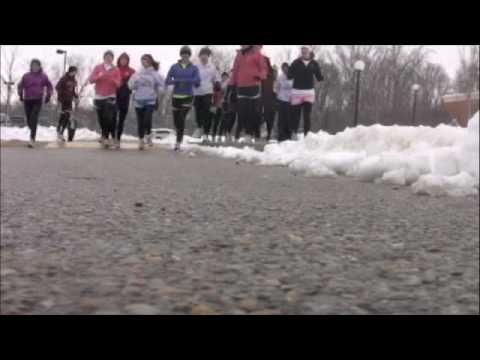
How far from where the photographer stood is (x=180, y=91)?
10477 millimetres

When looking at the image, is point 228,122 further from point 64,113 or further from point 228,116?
point 64,113

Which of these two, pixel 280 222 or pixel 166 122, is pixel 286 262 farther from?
pixel 166 122

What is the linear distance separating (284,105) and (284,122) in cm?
77

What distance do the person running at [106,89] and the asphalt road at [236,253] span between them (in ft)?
24.4

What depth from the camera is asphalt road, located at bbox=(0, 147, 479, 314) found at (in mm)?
1357

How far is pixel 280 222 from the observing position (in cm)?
251

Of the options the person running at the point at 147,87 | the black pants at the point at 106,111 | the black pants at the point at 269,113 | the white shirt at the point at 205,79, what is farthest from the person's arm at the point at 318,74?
the black pants at the point at 106,111

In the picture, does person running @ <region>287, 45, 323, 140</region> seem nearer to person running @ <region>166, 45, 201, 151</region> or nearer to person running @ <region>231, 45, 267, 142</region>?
person running @ <region>231, 45, 267, 142</region>

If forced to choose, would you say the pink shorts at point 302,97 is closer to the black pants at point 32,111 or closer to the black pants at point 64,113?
the black pants at point 32,111

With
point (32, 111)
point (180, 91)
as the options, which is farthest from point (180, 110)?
point (32, 111)

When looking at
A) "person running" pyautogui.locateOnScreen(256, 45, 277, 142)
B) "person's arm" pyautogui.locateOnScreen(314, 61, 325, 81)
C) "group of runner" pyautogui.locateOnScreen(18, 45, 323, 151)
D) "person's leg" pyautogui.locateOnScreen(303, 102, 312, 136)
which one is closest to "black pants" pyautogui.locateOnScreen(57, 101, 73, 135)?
"group of runner" pyautogui.locateOnScreen(18, 45, 323, 151)

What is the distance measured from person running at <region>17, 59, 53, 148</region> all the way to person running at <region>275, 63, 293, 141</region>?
13.8 feet

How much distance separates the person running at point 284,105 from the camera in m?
11.4
